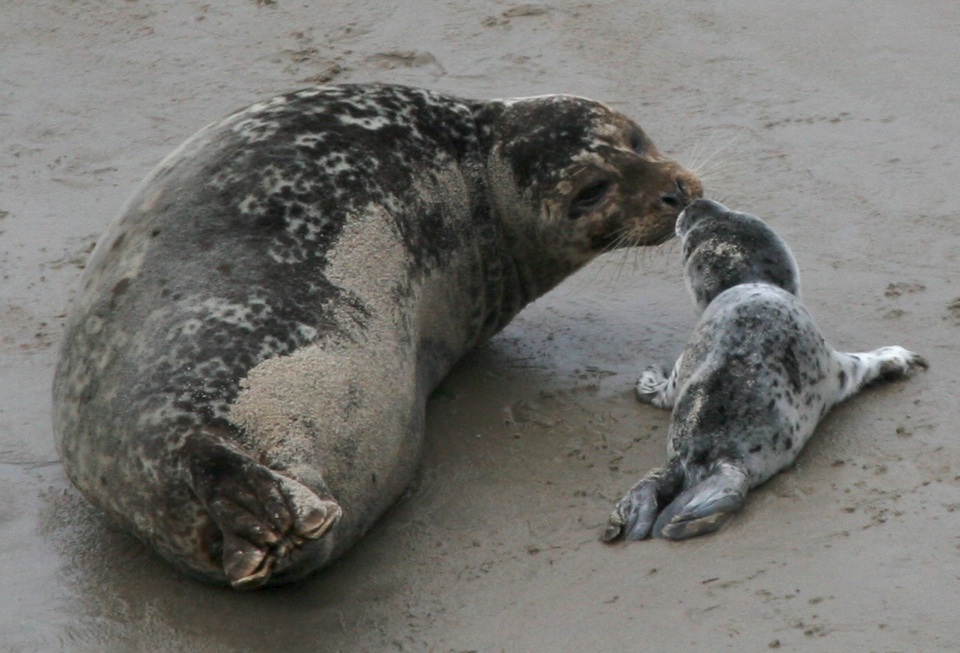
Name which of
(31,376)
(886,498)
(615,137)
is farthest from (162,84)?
(886,498)

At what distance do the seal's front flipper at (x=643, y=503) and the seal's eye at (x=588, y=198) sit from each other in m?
1.34

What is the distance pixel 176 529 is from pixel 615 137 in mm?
2356

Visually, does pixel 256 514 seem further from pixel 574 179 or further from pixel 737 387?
pixel 574 179

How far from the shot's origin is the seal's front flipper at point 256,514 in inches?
177

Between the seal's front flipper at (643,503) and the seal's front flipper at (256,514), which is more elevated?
the seal's front flipper at (256,514)

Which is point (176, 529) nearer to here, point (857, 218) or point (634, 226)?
point (634, 226)

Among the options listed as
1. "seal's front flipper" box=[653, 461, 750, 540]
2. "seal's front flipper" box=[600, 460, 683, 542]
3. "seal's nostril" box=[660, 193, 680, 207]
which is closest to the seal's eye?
"seal's nostril" box=[660, 193, 680, 207]

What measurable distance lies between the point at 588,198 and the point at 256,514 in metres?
2.17

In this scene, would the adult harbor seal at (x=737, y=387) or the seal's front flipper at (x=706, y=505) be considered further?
the adult harbor seal at (x=737, y=387)

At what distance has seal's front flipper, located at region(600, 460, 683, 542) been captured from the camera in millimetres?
4906

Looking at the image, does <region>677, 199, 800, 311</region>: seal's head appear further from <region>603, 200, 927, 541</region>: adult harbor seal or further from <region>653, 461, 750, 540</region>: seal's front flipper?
<region>653, 461, 750, 540</region>: seal's front flipper

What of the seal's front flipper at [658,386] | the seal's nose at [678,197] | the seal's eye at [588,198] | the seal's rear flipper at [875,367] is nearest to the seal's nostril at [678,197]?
the seal's nose at [678,197]

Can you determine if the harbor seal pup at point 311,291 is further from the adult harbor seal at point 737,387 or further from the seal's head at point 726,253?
the adult harbor seal at point 737,387

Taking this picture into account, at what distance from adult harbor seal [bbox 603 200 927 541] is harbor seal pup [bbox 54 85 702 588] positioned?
0.56 meters
